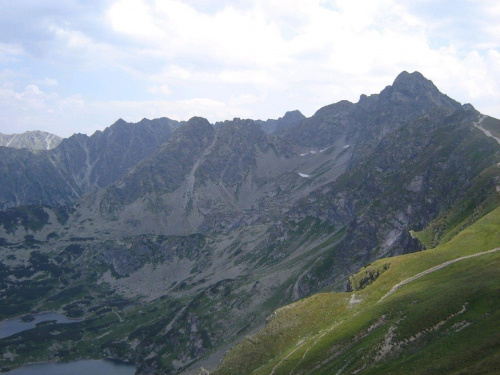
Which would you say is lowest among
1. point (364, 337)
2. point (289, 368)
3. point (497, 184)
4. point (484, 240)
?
point (289, 368)

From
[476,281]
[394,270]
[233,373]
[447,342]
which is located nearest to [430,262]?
[394,270]

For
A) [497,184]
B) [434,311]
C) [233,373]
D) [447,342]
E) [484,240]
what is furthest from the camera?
[497,184]

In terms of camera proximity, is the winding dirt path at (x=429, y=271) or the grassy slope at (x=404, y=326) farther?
the winding dirt path at (x=429, y=271)

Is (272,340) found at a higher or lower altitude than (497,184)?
lower

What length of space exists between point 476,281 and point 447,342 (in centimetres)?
2270

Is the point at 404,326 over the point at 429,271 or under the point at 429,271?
under

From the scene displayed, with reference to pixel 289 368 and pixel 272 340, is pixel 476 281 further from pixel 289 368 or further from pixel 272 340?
pixel 272 340

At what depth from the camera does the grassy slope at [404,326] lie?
6531 cm

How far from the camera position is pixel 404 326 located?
3110 inches

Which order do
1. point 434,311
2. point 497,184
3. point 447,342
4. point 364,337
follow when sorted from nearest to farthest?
point 447,342 → point 434,311 → point 364,337 → point 497,184

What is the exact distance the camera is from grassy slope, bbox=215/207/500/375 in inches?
2571

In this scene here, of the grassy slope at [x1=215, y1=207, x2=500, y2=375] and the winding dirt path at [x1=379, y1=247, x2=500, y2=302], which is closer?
the grassy slope at [x1=215, y1=207, x2=500, y2=375]

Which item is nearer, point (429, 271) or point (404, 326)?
point (404, 326)

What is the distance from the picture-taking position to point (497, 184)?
505 feet
